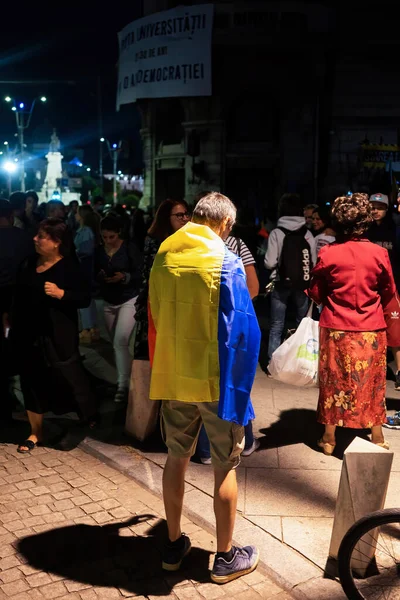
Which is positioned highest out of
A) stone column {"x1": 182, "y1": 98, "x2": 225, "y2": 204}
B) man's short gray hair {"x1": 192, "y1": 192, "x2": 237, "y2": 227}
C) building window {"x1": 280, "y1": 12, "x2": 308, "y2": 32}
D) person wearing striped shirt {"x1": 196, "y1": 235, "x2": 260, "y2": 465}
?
building window {"x1": 280, "y1": 12, "x2": 308, "y2": 32}

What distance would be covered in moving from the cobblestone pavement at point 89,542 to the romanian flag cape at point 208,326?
3.21ft

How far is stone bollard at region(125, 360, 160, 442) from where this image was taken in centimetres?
574

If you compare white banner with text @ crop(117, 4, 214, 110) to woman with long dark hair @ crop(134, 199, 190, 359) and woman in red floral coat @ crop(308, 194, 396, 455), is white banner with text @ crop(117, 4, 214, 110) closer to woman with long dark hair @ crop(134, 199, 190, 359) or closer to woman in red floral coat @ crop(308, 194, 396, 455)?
woman with long dark hair @ crop(134, 199, 190, 359)

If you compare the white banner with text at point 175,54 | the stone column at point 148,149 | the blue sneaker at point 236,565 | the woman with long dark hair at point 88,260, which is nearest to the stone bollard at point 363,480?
the blue sneaker at point 236,565

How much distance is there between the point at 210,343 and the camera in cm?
352

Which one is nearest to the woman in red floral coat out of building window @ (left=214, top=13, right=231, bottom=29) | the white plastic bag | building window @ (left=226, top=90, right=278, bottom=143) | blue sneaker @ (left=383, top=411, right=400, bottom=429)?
the white plastic bag

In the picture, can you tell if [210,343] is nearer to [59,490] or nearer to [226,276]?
[226,276]

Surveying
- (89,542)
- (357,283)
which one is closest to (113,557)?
(89,542)

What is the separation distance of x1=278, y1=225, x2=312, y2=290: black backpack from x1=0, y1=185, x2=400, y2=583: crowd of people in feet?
0.05

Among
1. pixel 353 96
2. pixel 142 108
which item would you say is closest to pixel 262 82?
pixel 353 96

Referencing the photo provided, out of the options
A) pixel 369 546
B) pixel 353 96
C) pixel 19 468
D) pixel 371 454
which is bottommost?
pixel 19 468

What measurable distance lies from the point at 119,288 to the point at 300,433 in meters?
2.25

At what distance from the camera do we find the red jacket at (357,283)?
Result: 5219 mm

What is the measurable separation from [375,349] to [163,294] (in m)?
2.27
